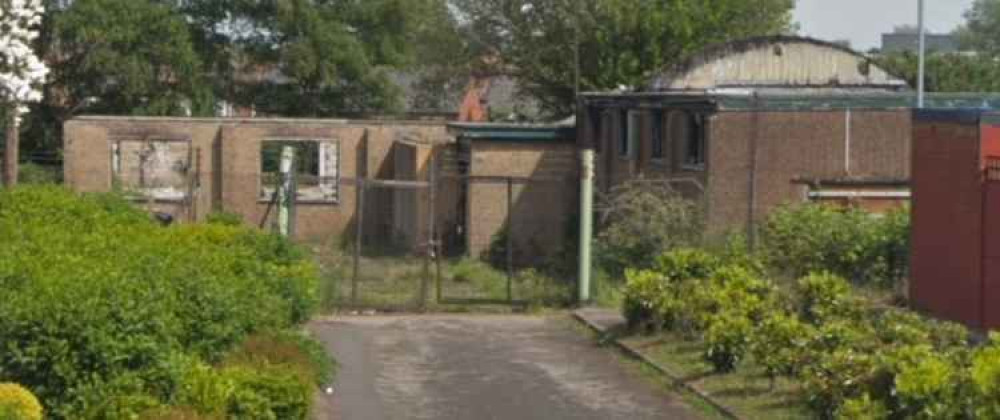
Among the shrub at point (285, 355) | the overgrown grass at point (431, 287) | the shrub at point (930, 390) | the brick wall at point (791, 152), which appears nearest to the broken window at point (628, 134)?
the overgrown grass at point (431, 287)

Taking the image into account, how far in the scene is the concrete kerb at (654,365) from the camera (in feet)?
57.3

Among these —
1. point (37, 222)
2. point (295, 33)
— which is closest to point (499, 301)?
point (37, 222)

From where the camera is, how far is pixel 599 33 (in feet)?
187

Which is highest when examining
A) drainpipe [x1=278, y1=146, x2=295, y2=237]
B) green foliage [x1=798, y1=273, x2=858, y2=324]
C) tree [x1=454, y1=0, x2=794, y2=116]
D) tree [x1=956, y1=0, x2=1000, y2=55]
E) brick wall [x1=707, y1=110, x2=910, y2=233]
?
tree [x1=956, y1=0, x2=1000, y2=55]

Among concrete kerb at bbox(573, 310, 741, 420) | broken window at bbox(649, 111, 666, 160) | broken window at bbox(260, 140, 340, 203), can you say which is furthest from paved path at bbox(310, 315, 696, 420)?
broken window at bbox(260, 140, 340, 203)

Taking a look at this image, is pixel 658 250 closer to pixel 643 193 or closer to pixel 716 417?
pixel 643 193

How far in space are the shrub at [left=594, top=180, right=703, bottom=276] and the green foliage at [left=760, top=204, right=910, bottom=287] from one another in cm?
134

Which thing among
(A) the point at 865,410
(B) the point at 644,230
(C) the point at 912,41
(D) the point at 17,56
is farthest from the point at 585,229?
(C) the point at 912,41

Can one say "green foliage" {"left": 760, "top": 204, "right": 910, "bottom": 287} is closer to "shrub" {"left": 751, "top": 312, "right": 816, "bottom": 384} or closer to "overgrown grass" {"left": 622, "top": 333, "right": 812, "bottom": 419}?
"overgrown grass" {"left": 622, "top": 333, "right": 812, "bottom": 419}

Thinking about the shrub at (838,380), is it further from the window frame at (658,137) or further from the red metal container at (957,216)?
the window frame at (658,137)

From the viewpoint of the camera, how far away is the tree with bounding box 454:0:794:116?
56719 millimetres

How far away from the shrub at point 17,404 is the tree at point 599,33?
42.2 m

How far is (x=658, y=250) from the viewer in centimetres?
2925

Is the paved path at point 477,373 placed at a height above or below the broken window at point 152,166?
below
